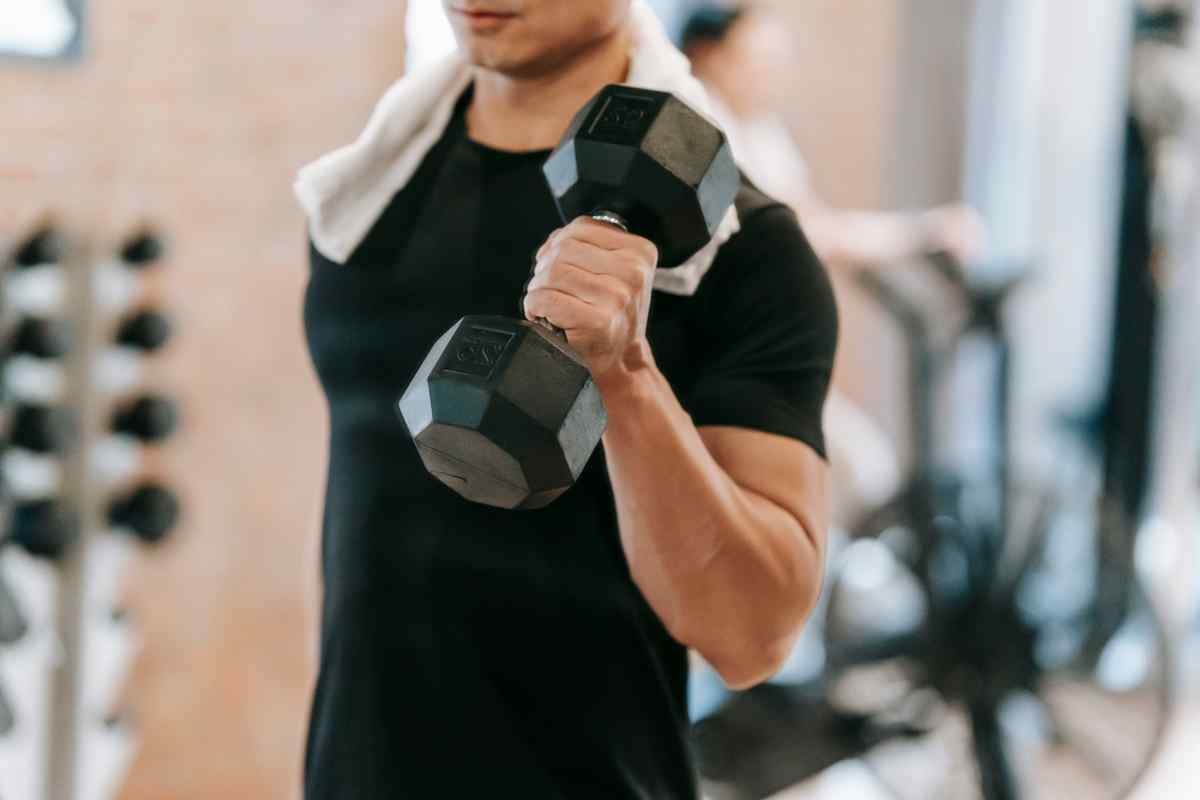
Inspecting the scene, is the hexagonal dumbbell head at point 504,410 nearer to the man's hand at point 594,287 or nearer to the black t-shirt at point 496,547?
the man's hand at point 594,287

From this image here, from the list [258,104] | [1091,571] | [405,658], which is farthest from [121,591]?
[1091,571]

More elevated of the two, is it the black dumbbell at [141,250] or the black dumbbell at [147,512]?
the black dumbbell at [141,250]

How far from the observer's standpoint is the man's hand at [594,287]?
0.57 metres

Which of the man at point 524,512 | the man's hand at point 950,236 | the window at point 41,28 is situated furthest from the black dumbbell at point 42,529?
the man's hand at point 950,236

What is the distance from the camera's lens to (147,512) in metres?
1.72

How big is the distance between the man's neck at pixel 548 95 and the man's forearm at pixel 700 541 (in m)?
0.20

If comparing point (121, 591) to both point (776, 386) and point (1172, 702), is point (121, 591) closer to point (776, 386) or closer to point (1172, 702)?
point (776, 386)

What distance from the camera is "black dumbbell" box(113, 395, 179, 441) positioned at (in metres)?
1.66

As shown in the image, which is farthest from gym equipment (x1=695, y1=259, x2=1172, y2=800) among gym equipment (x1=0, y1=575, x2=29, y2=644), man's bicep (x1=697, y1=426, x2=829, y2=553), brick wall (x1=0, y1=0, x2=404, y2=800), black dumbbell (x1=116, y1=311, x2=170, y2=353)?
man's bicep (x1=697, y1=426, x2=829, y2=553)

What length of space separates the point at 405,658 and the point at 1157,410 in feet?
8.04

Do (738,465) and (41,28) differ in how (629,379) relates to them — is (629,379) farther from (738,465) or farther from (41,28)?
(41,28)

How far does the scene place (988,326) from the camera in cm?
257

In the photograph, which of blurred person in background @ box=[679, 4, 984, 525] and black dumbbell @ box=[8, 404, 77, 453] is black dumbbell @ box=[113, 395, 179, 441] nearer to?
black dumbbell @ box=[8, 404, 77, 453]

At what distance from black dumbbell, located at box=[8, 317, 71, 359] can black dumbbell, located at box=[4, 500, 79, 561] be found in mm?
157
